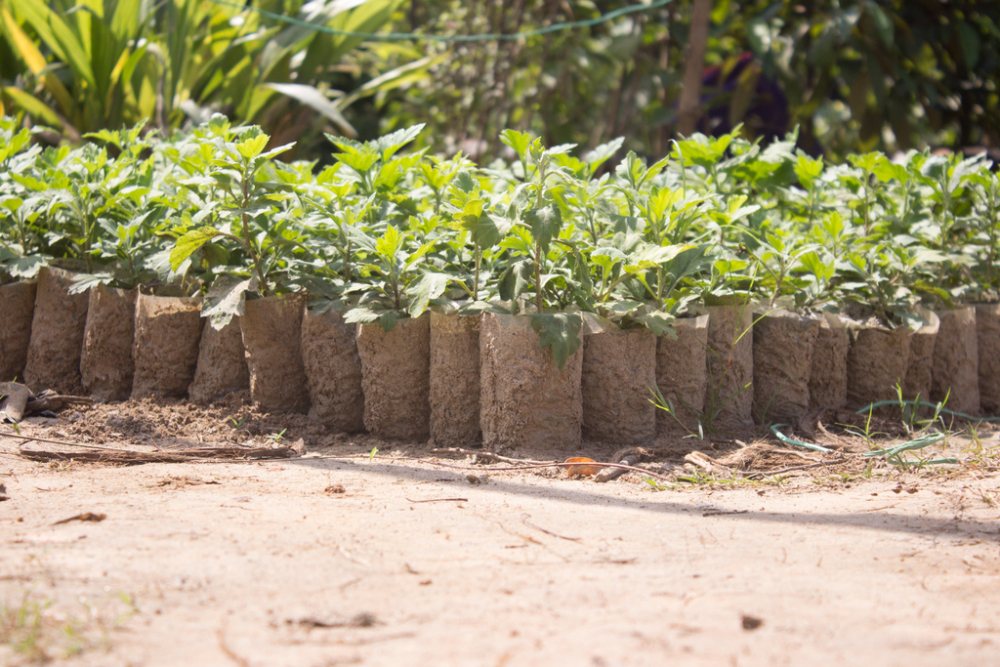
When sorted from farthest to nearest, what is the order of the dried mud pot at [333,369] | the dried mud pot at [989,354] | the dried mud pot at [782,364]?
1. the dried mud pot at [989,354]
2. the dried mud pot at [782,364]
3. the dried mud pot at [333,369]

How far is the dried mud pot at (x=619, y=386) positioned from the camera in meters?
2.83

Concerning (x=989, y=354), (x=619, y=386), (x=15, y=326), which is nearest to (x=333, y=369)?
(x=619, y=386)

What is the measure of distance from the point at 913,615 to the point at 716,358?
1.44 m

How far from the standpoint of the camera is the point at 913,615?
1.60 m

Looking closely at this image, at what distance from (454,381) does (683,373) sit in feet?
2.01

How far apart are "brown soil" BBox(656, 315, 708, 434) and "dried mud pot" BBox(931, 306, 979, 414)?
33.6 inches

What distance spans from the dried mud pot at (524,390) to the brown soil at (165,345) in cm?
90

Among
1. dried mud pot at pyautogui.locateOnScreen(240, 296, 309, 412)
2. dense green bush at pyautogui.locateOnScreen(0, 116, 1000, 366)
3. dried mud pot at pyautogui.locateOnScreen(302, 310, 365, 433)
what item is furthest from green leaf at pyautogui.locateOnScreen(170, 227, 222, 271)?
dried mud pot at pyautogui.locateOnScreen(302, 310, 365, 433)

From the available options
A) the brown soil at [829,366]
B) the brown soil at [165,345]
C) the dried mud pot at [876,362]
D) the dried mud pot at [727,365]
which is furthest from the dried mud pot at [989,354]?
the brown soil at [165,345]

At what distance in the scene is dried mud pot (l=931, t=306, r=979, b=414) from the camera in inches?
130

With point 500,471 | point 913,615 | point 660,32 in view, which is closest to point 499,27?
point 660,32

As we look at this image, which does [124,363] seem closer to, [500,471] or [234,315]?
[234,315]

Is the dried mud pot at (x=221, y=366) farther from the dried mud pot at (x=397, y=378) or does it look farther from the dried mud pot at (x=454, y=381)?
the dried mud pot at (x=454, y=381)

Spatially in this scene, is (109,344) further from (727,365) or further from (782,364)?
(782,364)
